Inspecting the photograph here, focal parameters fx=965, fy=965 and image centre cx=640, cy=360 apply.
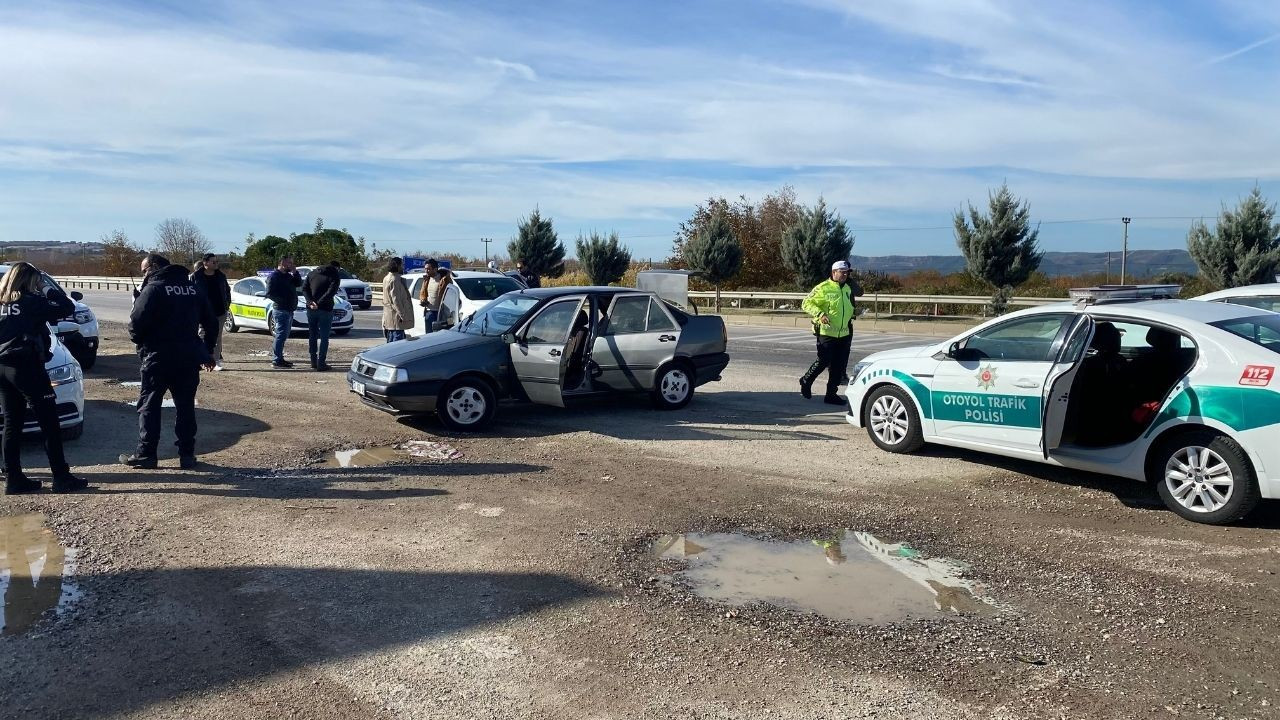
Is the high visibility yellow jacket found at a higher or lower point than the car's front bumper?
higher

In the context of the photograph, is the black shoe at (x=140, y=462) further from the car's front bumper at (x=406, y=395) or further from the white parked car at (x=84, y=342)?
the white parked car at (x=84, y=342)

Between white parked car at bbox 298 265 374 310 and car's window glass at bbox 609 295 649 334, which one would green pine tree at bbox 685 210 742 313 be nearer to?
white parked car at bbox 298 265 374 310

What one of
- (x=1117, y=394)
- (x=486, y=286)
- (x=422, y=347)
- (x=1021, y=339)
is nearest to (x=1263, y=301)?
(x=1117, y=394)

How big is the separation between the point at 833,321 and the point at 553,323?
335 centimetres

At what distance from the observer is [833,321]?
11172mm

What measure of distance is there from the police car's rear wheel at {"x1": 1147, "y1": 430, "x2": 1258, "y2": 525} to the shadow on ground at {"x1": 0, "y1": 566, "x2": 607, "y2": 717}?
4010mm

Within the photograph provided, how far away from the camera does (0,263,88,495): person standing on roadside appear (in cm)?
688

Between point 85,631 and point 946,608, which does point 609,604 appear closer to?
point 946,608

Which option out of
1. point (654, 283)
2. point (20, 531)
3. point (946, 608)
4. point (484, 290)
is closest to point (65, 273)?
point (484, 290)

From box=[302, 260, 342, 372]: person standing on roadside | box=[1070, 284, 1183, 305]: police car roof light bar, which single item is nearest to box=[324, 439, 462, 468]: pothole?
box=[1070, 284, 1183, 305]: police car roof light bar

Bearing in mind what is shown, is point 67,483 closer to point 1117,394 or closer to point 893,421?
point 893,421

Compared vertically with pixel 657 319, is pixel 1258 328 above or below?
above

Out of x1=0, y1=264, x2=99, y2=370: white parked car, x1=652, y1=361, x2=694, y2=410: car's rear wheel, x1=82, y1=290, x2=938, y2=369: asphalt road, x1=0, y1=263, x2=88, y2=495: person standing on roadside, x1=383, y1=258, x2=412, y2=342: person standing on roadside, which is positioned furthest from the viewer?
x1=82, y1=290, x2=938, y2=369: asphalt road

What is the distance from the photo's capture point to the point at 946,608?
499 centimetres
